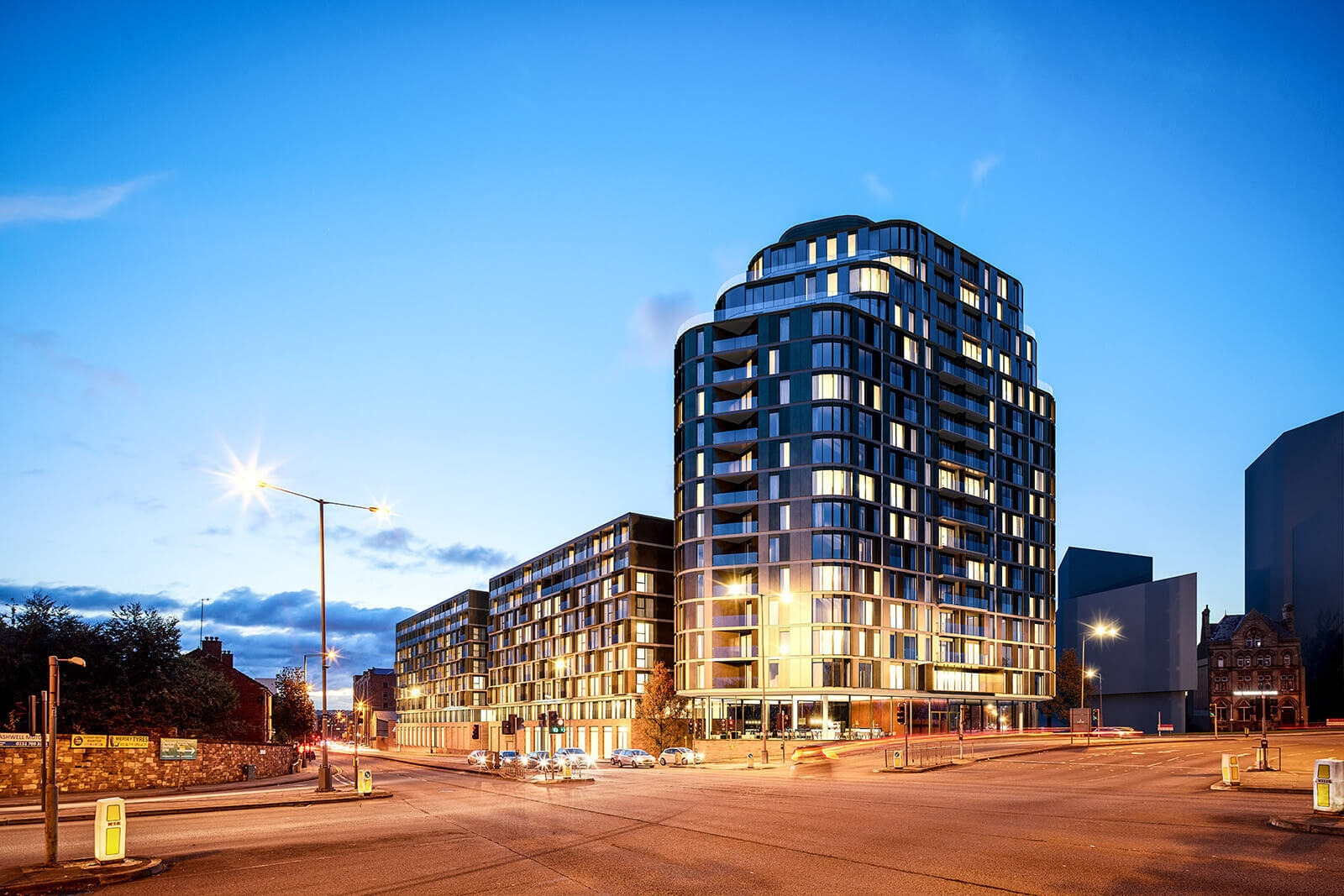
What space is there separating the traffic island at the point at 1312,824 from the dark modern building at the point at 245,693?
78.6m

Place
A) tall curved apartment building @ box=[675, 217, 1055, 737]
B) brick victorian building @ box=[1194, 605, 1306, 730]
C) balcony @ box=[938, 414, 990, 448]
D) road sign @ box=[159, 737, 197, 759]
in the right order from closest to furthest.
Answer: road sign @ box=[159, 737, 197, 759]
tall curved apartment building @ box=[675, 217, 1055, 737]
balcony @ box=[938, 414, 990, 448]
brick victorian building @ box=[1194, 605, 1306, 730]

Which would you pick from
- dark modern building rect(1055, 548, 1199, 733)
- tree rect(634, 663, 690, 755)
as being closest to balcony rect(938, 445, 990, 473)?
tree rect(634, 663, 690, 755)

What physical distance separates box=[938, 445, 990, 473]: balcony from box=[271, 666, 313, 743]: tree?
67.3m

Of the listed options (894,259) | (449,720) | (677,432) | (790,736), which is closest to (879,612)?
(790,736)

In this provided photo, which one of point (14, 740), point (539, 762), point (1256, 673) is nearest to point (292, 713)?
point (539, 762)

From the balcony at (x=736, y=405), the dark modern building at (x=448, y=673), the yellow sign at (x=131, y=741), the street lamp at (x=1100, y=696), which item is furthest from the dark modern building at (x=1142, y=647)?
the yellow sign at (x=131, y=741)

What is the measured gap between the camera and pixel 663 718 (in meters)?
87.1

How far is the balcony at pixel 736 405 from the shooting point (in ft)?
309

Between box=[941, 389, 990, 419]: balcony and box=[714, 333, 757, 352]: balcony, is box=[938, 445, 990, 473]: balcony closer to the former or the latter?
box=[941, 389, 990, 419]: balcony

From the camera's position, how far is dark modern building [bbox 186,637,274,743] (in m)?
84.2

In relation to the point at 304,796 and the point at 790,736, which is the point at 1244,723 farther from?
the point at 304,796

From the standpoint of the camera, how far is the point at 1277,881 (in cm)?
1363

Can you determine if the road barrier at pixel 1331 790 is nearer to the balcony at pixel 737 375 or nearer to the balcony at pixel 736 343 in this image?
the balcony at pixel 737 375

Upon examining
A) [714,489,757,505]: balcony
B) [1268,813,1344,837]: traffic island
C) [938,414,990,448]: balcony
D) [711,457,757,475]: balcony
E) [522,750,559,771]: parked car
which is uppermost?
[938,414,990,448]: balcony
